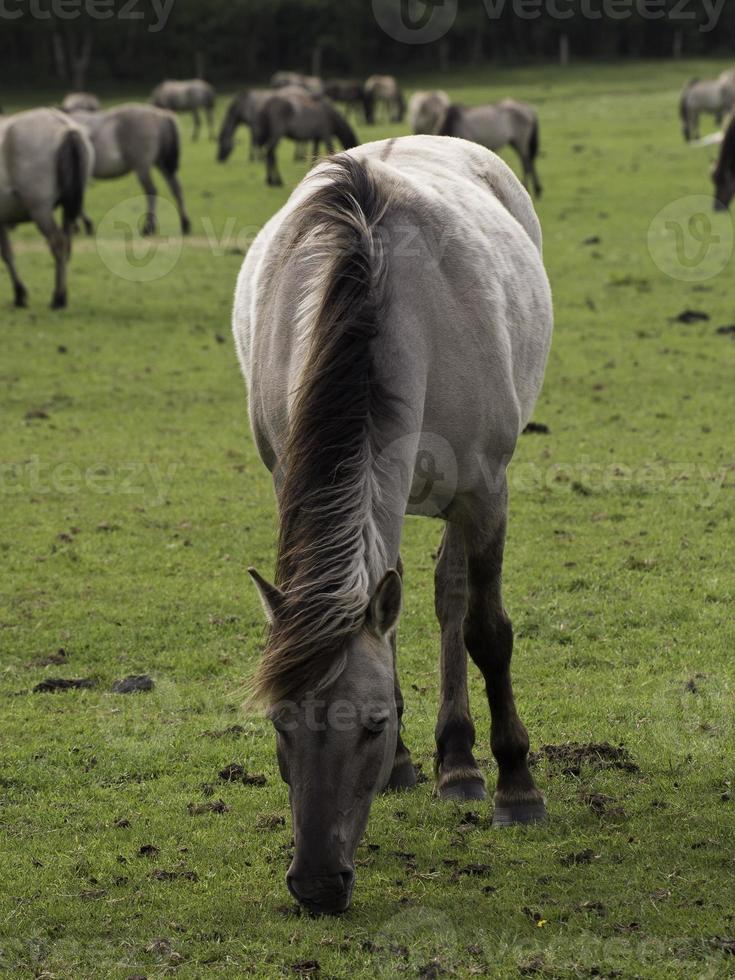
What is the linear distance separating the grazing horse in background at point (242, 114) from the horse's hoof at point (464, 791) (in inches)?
1049

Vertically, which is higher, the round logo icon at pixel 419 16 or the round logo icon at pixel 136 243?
the round logo icon at pixel 419 16

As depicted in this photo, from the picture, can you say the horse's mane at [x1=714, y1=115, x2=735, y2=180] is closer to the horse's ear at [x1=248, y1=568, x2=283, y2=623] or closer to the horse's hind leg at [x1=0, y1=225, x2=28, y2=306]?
the horse's hind leg at [x1=0, y1=225, x2=28, y2=306]

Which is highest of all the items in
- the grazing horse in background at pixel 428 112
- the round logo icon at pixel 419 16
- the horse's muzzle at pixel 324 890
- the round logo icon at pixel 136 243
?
the round logo icon at pixel 419 16

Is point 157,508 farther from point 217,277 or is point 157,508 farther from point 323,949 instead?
point 217,277

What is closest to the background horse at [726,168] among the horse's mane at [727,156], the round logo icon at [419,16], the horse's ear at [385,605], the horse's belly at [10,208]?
the horse's mane at [727,156]

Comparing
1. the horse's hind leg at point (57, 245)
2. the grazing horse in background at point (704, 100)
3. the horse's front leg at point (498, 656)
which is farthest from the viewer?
the grazing horse in background at point (704, 100)

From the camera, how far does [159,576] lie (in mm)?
7297

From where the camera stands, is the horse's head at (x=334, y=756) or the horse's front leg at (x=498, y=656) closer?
the horse's head at (x=334, y=756)

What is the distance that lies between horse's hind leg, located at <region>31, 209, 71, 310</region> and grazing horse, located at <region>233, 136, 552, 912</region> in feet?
33.4

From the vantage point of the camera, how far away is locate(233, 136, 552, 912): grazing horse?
3.28 m

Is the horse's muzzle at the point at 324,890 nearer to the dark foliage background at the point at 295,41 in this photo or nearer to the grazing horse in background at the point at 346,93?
the grazing horse in background at the point at 346,93

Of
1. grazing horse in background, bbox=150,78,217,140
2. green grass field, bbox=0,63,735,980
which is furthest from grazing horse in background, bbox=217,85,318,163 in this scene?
green grass field, bbox=0,63,735,980

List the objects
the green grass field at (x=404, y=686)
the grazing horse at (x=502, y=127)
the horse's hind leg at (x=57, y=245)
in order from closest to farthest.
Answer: the green grass field at (x=404, y=686)
the horse's hind leg at (x=57, y=245)
the grazing horse at (x=502, y=127)

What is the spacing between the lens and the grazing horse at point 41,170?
1440 cm
